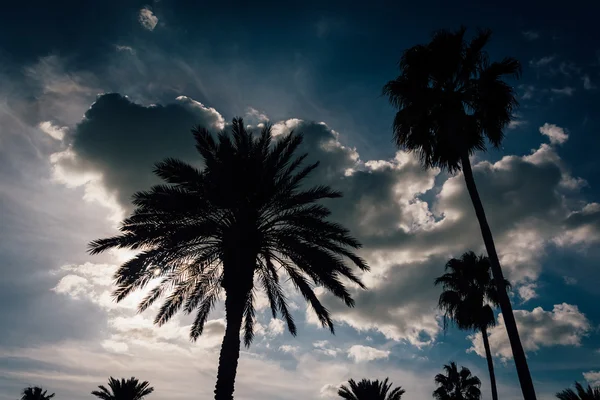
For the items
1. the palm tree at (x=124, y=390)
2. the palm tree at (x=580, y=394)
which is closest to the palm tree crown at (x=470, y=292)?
the palm tree at (x=580, y=394)

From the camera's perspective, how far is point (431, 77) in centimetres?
1302

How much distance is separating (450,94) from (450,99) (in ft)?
0.65

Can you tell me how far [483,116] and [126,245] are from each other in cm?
1293

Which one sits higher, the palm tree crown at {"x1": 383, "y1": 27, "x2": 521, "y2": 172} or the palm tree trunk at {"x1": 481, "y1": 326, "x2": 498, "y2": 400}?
the palm tree crown at {"x1": 383, "y1": 27, "x2": 521, "y2": 172}

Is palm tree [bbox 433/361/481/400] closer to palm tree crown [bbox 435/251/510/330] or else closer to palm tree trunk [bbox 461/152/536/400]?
palm tree crown [bbox 435/251/510/330]

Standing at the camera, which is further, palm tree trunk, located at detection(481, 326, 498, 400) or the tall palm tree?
palm tree trunk, located at detection(481, 326, 498, 400)

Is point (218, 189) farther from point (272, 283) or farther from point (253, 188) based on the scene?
point (272, 283)

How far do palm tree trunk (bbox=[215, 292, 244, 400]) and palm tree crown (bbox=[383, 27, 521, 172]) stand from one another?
8246mm

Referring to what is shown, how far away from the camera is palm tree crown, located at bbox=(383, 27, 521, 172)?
40.1ft

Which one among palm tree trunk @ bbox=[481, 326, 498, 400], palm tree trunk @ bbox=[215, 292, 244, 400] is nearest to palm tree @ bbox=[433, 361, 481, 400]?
palm tree trunk @ bbox=[481, 326, 498, 400]

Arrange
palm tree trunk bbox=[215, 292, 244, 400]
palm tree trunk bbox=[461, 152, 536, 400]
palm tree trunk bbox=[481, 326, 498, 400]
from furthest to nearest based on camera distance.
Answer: palm tree trunk bbox=[481, 326, 498, 400], palm tree trunk bbox=[215, 292, 244, 400], palm tree trunk bbox=[461, 152, 536, 400]

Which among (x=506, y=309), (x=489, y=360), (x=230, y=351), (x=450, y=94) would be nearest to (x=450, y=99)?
(x=450, y=94)

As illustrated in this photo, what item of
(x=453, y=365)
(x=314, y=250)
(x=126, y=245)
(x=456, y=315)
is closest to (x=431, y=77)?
(x=314, y=250)

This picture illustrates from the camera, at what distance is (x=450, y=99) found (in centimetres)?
1262
